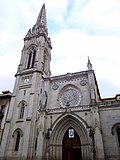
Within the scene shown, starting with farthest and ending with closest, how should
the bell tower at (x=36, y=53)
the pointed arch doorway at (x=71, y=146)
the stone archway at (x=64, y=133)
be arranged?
the bell tower at (x=36, y=53) < the pointed arch doorway at (x=71, y=146) < the stone archway at (x=64, y=133)

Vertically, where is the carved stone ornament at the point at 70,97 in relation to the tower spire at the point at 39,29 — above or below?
below

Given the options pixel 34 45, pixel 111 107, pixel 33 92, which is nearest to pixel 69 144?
pixel 111 107

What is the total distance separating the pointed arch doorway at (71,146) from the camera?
1870 centimetres

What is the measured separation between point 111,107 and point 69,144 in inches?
286

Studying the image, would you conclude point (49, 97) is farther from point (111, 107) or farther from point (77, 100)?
point (111, 107)

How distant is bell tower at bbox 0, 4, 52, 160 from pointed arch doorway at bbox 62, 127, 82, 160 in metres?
4.09

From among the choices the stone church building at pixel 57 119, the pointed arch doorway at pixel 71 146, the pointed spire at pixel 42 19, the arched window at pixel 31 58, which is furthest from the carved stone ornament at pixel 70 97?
the pointed spire at pixel 42 19

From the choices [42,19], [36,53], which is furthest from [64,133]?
[42,19]

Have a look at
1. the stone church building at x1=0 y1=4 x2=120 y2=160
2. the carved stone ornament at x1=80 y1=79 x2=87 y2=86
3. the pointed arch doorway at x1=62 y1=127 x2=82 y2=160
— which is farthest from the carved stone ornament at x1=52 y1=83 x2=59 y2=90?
the pointed arch doorway at x1=62 y1=127 x2=82 y2=160

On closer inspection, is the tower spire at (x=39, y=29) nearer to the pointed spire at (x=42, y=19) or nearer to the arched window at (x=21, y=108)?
the pointed spire at (x=42, y=19)

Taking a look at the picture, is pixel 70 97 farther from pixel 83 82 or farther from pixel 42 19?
pixel 42 19

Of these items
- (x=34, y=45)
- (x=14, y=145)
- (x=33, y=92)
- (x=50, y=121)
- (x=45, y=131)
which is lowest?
(x=14, y=145)

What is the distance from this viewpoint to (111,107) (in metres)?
18.8

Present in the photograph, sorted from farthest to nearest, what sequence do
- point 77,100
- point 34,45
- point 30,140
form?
point 34,45 → point 77,100 → point 30,140
